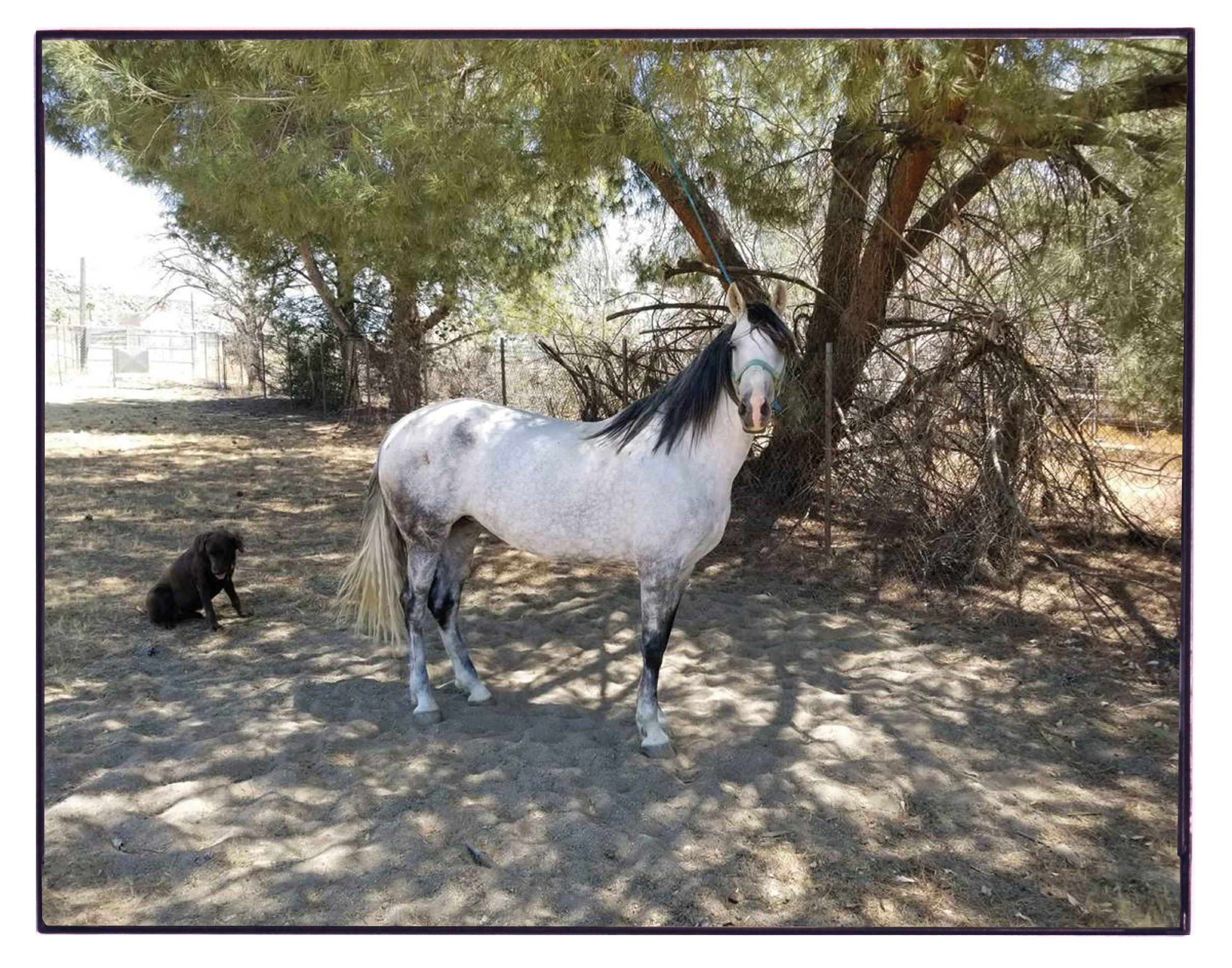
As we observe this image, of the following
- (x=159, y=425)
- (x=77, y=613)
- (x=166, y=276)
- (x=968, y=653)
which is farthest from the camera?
(x=166, y=276)

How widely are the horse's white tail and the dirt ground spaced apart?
0.30 m

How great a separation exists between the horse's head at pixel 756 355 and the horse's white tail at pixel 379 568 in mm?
1753

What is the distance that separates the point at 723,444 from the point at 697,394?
0.22 m

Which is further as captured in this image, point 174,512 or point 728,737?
point 174,512

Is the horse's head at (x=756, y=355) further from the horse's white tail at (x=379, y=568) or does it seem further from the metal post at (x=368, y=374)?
the metal post at (x=368, y=374)

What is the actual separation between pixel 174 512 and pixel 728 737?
561cm

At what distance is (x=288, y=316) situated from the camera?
15.9 metres

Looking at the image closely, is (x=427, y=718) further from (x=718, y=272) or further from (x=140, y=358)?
(x=140, y=358)

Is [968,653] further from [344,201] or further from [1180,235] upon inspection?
[344,201]

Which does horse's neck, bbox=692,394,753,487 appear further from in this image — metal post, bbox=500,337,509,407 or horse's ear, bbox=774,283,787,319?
metal post, bbox=500,337,509,407

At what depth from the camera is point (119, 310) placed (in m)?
9.40

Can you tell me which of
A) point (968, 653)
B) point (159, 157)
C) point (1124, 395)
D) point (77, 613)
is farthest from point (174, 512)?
point (1124, 395)

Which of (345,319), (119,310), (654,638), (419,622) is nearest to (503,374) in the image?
(119,310)

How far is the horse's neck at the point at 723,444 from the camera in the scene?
297cm
